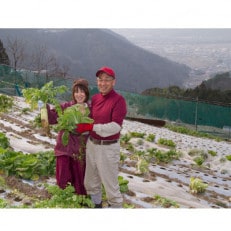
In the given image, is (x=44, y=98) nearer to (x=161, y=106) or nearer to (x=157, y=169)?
(x=161, y=106)

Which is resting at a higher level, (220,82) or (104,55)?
(104,55)

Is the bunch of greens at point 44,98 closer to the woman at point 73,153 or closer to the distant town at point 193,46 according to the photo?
the woman at point 73,153

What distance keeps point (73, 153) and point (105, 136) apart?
14.6 inches

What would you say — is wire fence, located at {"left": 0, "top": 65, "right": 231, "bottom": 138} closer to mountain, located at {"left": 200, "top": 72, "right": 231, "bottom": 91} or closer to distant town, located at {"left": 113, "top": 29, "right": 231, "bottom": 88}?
mountain, located at {"left": 200, "top": 72, "right": 231, "bottom": 91}

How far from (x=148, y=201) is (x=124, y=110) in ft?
3.27

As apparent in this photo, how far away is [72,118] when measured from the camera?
299 cm

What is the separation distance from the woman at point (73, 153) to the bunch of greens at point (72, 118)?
0.08 meters

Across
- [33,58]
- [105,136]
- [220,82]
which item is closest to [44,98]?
[105,136]

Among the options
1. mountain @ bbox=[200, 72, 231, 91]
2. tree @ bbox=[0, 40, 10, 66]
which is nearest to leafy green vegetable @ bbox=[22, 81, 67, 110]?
tree @ bbox=[0, 40, 10, 66]

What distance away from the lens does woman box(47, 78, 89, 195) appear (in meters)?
3.09

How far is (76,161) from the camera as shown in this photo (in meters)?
3.25

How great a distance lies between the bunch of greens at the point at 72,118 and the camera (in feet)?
9.75

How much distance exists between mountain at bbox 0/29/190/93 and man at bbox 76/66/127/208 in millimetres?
436

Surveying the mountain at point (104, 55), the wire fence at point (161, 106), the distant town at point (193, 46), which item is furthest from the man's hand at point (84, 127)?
the distant town at point (193, 46)
